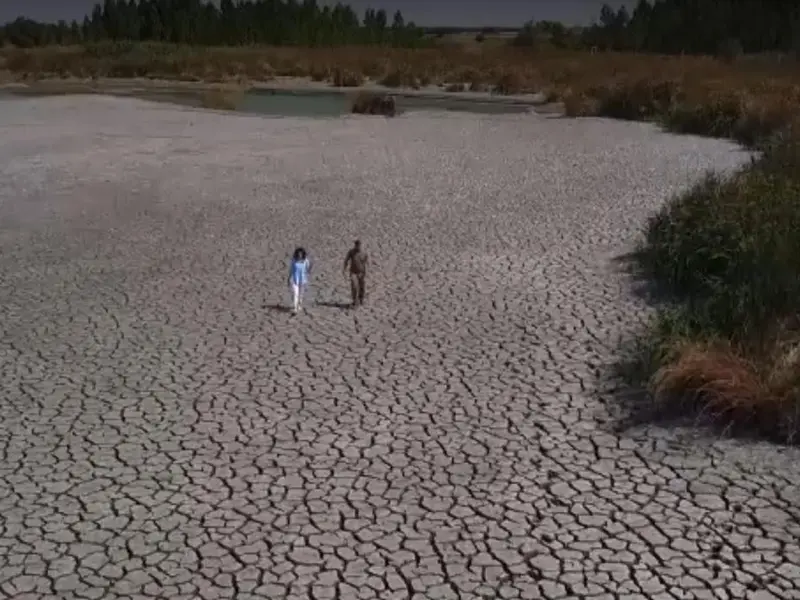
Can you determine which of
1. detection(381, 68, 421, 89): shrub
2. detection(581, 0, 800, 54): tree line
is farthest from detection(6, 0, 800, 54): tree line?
detection(381, 68, 421, 89): shrub

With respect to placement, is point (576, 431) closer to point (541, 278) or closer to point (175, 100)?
point (541, 278)

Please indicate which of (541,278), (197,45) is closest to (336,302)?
(541,278)

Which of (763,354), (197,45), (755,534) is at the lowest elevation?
(755,534)

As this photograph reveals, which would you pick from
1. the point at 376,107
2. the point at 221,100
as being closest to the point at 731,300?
the point at 376,107

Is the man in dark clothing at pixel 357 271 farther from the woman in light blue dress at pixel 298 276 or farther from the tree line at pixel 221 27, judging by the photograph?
the tree line at pixel 221 27

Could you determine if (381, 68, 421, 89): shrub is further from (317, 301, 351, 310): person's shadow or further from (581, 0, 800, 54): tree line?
(317, 301, 351, 310): person's shadow

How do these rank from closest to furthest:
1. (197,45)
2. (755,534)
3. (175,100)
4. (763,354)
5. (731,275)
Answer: (755,534) → (763,354) → (731,275) → (175,100) → (197,45)

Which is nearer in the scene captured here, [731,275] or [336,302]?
[731,275]

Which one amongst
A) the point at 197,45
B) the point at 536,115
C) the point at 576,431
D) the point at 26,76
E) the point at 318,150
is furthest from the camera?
the point at 197,45
